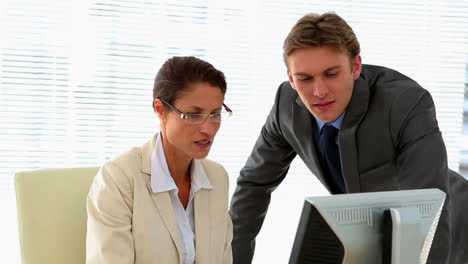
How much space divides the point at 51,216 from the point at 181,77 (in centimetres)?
53

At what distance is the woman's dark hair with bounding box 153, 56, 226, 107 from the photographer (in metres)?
1.89

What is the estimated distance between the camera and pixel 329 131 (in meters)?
2.17

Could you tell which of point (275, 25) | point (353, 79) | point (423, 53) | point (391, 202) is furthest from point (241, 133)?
point (391, 202)

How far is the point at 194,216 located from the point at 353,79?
0.65 metres

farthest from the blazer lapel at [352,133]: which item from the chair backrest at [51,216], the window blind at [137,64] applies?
the window blind at [137,64]

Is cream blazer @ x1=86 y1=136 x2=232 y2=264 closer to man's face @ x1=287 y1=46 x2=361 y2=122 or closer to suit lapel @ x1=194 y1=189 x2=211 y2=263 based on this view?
suit lapel @ x1=194 y1=189 x2=211 y2=263

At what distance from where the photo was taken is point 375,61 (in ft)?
12.9

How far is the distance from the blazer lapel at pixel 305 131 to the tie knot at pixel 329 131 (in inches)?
1.8


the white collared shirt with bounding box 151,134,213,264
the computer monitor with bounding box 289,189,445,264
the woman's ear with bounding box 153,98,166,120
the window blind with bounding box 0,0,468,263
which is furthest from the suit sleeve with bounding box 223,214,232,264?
the window blind with bounding box 0,0,468,263

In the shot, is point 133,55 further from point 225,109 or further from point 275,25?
point 225,109

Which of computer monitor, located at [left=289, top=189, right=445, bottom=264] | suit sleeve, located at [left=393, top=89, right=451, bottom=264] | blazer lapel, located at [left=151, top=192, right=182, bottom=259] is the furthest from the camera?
blazer lapel, located at [left=151, top=192, right=182, bottom=259]

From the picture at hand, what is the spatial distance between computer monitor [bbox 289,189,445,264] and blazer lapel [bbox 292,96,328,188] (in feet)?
2.77

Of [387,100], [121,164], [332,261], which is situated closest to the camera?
[332,261]

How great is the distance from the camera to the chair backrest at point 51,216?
1818mm
